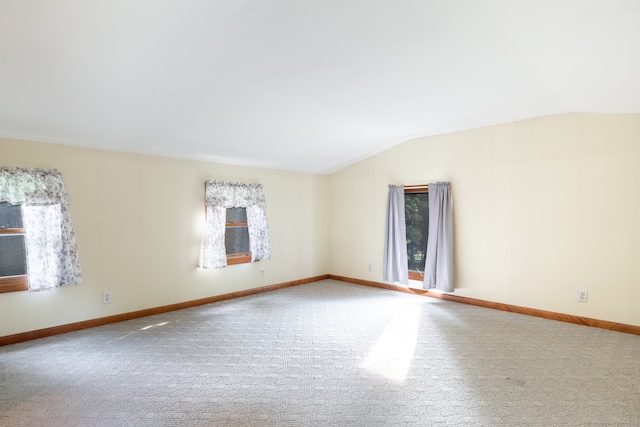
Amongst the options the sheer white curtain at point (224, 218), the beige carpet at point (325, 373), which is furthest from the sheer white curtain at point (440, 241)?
the sheer white curtain at point (224, 218)

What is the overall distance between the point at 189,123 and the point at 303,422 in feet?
9.30

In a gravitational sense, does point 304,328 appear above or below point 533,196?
below

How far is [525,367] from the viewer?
113 inches

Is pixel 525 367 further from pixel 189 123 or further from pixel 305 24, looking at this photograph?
pixel 189 123

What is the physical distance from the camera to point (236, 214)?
5246mm

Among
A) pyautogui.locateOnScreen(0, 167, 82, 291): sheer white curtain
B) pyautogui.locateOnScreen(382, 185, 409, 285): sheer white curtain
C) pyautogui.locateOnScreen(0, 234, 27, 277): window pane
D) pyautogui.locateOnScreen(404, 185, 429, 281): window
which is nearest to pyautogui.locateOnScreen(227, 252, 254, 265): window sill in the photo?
pyautogui.locateOnScreen(0, 167, 82, 291): sheer white curtain

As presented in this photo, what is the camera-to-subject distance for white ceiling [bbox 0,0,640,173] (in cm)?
200

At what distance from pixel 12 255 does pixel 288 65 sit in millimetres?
3245

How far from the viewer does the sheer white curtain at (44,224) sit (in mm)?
3244

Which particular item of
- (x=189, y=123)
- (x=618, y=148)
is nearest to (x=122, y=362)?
(x=189, y=123)

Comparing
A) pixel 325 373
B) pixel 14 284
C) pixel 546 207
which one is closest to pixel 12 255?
pixel 14 284

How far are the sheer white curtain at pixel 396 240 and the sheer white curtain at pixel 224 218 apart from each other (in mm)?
1889

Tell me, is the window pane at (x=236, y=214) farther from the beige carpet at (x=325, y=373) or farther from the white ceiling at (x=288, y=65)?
the beige carpet at (x=325, y=373)

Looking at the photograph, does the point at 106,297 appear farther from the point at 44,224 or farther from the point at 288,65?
the point at 288,65
